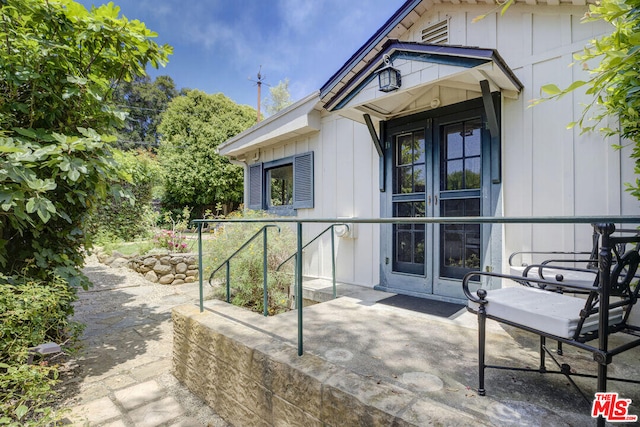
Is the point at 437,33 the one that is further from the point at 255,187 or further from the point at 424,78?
the point at 255,187

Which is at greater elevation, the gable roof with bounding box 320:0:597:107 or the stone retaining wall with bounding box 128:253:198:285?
the gable roof with bounding box 320:0:597:107

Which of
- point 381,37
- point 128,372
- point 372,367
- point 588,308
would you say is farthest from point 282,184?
point 588,308

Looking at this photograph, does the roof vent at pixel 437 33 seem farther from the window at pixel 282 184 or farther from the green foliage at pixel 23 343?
the green foliage at pixel 23 343

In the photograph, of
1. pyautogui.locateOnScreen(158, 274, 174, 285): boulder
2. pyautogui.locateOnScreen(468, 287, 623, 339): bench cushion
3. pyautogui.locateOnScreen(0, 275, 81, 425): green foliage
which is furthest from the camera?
pyautogui.locateOnScreen(158, 274, 174, 285): boulder

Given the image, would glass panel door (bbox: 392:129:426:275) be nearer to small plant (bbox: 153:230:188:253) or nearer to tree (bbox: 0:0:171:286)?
tree (bbox: 0:0:171:286)

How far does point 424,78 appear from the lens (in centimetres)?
284

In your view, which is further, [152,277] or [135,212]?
[135,212]

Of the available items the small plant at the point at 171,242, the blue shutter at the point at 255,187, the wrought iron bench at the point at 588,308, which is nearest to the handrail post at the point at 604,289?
Answer: the wrought iron bench at the point at 588,308

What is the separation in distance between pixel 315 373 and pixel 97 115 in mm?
2853

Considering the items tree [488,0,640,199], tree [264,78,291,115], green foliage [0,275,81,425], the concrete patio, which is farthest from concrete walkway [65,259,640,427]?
tree [264,78,291,115]

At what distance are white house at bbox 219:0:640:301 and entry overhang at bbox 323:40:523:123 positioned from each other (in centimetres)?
1

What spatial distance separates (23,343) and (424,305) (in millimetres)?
3288

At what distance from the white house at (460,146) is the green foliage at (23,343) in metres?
3.16

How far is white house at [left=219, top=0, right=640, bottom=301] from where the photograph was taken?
2660 millimetres
